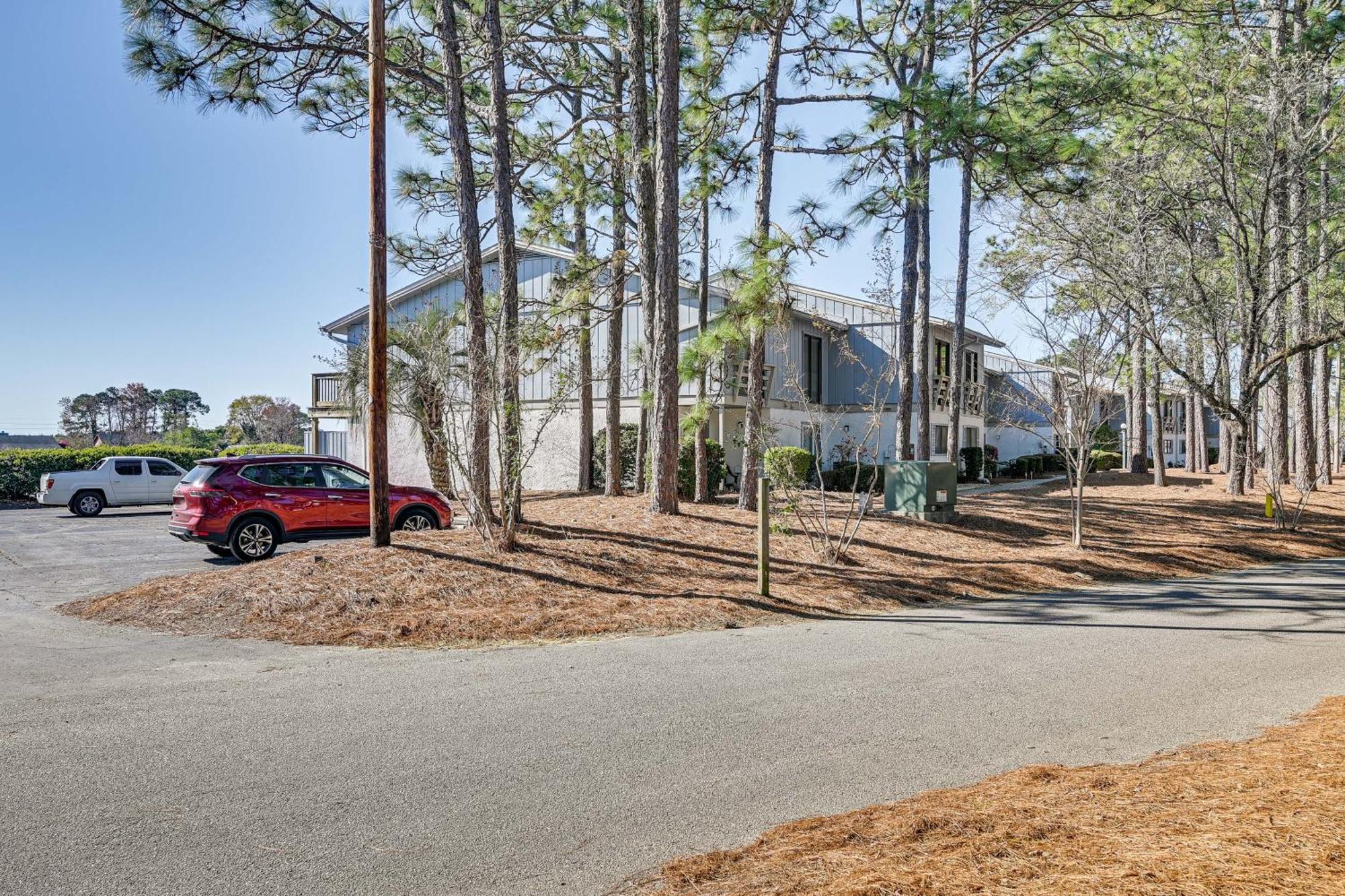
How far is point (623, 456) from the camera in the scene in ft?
69.8

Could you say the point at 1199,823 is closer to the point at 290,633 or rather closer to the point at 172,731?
the point at 172,731

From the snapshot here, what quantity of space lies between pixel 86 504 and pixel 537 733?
22282mm

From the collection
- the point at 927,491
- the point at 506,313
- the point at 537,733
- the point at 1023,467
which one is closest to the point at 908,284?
the point at 927,491

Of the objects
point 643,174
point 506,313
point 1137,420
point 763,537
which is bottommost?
point 763,537

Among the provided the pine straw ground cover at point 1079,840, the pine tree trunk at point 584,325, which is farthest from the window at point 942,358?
the pine straw ground cover at point 1079,840

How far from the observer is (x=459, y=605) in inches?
344

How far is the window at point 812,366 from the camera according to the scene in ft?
94.8

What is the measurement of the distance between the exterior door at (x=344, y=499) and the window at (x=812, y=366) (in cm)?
1743

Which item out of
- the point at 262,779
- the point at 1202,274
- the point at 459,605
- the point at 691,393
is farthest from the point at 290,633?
the point at 1202,274

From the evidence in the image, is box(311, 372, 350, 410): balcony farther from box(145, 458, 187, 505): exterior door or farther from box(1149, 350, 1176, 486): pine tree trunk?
box(1149, 350, 1176, 486): pine tree trunk

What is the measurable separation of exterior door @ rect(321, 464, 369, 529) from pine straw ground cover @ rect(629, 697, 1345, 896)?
1147cm

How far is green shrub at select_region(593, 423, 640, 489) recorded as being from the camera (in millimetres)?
21234

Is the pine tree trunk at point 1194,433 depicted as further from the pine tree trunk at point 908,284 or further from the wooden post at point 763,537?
the wooden post at point 763,537

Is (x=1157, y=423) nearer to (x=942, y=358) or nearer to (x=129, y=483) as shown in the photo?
(x=942, y=358)
